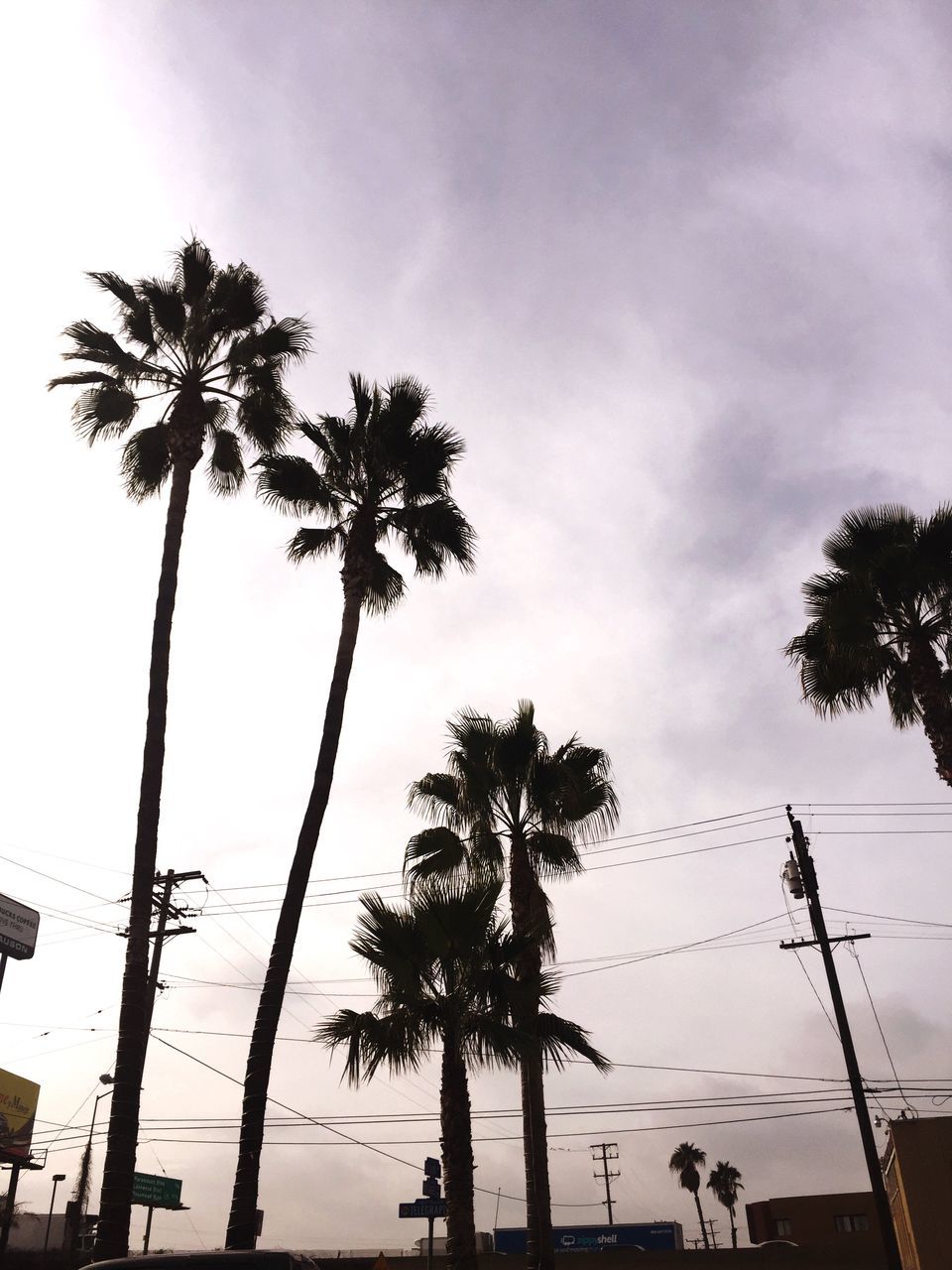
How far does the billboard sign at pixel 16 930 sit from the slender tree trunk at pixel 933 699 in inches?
1186

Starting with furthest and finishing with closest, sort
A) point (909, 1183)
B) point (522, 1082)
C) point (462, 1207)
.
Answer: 1. point (909, 1183)
2. point (522, 1082)
3. point (462, 1207)

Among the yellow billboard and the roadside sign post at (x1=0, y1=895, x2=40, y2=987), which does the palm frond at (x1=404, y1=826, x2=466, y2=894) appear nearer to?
the roadside sign post at (x1=0, y1=895, x2=40, y2=987)

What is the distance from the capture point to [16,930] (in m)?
34.9

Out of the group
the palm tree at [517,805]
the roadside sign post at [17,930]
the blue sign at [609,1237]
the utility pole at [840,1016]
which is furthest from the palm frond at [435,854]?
the blue sign at [609,1237]

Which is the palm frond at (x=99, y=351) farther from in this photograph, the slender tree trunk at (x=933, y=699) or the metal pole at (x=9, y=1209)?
the metal pole at (x=9, y=1209)

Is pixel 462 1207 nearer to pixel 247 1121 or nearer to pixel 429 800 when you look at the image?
pixel 247 1121

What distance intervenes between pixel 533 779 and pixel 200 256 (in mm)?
13777

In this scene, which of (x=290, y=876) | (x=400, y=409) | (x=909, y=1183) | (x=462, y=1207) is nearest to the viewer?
(x=462, y=1207)

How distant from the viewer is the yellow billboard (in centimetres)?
5118

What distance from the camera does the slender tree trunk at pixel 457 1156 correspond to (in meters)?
14.5

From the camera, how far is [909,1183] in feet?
74.4

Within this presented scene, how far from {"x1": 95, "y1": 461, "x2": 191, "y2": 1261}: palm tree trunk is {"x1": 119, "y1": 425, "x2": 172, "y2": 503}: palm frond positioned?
160 cm

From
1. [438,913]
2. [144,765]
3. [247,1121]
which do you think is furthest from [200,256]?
[247,1121]

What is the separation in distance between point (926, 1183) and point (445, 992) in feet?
48.0
